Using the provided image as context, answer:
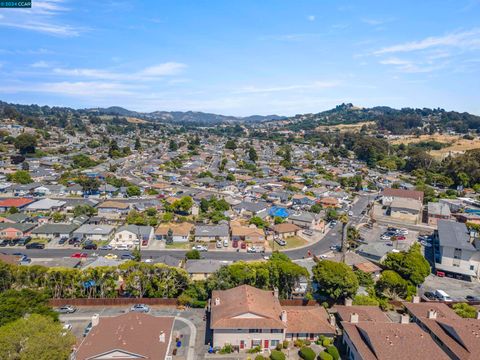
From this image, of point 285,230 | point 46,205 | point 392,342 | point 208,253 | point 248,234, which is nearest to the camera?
point 392,342

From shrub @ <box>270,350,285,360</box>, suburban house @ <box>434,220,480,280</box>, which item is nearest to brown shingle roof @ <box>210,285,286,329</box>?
shrub @ <box>270,350,285,360</box>

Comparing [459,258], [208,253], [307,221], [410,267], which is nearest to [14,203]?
[208,253]

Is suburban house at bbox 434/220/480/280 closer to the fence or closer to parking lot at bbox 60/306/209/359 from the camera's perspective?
parking lot at bbox 60/306/209/359

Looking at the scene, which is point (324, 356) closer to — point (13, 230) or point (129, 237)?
point (129, 237)

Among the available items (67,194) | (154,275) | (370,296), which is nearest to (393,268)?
(370,296)

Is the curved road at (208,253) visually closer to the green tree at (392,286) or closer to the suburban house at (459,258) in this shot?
the green tree at (392,286)

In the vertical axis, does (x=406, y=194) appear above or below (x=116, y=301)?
above

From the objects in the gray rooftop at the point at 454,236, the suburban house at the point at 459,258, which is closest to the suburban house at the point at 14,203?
the suburban house at the point at 459,258
